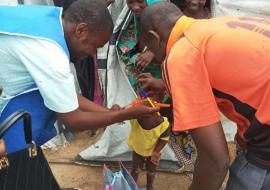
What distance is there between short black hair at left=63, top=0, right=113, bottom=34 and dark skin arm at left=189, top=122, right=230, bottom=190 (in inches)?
34.1

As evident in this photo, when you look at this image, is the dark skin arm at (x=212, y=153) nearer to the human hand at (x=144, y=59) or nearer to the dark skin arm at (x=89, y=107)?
the dark skin arm at (x=89, y=107)

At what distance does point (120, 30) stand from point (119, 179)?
1.27 metres

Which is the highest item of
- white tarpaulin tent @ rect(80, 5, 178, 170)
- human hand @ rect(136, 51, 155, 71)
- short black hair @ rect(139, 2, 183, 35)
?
short black hair @ rect(139, 2, 183, 35)

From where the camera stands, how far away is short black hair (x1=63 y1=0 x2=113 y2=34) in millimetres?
2195

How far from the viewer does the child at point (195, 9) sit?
3.58 metres

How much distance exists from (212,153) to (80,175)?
7.48ft

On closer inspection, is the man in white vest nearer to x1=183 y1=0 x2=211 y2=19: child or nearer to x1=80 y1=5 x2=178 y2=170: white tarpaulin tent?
x1=80 y1=5 x2=178 y2=170: white tarpaulin tent

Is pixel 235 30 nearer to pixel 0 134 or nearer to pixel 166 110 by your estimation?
pixel 0 134

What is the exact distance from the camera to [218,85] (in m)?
1.66

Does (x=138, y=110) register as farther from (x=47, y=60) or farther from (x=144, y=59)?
(x=144, y=59)

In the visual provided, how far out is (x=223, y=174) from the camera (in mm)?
1719

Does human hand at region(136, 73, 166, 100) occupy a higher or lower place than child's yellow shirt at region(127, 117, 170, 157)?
higher

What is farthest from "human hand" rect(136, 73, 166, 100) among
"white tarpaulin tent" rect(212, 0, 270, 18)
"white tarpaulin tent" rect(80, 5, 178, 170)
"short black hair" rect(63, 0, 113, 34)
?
"white tarpaulin tent" rect(212, 0, 270, 18)

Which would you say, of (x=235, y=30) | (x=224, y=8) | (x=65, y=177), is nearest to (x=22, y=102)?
(x=235, y=30)
